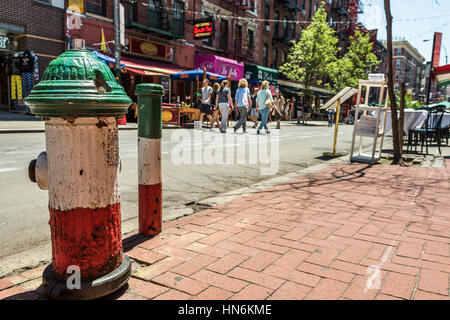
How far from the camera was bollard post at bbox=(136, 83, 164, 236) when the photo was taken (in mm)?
2672

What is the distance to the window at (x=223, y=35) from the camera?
26380mm

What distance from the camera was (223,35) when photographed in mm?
26641

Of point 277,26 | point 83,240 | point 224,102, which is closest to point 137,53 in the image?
point 224,102

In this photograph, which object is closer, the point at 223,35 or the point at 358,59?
the point at 223,35

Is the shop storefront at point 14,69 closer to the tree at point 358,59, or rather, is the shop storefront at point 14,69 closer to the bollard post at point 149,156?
the bollard post at point 149,156

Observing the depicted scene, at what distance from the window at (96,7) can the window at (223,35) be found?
10203 millimetres

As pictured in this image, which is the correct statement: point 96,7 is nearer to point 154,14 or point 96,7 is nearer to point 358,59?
point 154,14

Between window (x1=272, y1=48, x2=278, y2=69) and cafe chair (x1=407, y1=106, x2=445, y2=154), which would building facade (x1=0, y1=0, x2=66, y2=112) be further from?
window (x1=272, y1=48, x2=278, y2=69)

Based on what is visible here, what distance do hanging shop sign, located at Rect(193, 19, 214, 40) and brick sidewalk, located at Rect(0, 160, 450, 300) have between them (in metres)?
19.0

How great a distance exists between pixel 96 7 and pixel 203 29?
670 cm

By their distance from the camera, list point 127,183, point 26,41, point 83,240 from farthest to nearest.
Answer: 1. point 26,41
2. point 127,183
3. point 83,240

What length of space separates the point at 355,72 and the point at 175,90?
27.3m

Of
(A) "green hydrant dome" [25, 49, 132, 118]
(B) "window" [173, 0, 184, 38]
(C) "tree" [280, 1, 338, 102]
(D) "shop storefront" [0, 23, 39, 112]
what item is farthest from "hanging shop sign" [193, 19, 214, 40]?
(A) "green hydrant dome" [25, 49, 132, 118]
